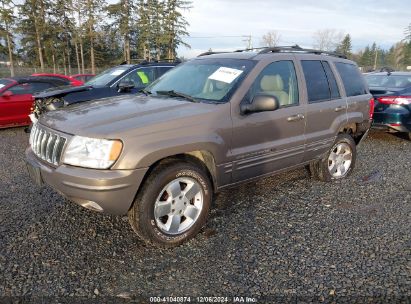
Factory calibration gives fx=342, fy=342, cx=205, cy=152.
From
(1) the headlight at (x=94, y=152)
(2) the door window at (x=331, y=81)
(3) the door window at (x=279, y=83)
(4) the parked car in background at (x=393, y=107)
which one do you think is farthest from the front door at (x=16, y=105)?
(4) the parked car in background at (x=393, y=107)

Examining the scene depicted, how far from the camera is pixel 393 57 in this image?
7981 cm

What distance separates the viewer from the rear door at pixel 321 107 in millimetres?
4336

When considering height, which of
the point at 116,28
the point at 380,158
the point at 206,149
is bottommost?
the point at 380,158

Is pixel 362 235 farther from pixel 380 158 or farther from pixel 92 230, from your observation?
pixel 380 158

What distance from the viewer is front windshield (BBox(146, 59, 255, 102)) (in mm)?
3676

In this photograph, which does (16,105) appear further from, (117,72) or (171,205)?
(171,205)

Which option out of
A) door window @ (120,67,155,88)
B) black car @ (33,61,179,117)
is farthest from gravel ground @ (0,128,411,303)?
door window @ (120,67,155,88)

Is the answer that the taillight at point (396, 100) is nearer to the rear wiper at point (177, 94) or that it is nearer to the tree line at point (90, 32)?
the rear wiper at point (177, 94)

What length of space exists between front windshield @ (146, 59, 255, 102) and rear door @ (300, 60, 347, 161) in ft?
3.28

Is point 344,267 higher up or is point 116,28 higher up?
point 116,28

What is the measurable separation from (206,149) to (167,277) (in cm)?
120

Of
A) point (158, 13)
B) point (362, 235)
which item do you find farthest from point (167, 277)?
point (158, 13)

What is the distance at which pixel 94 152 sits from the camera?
9.27 ft

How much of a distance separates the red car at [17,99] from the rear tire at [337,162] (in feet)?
23.6
